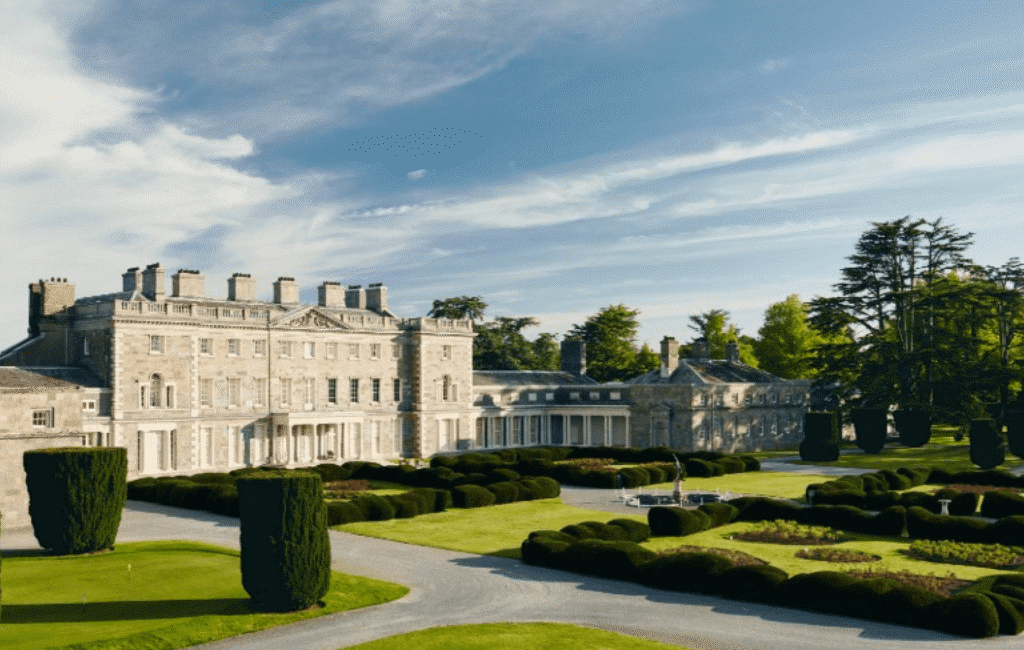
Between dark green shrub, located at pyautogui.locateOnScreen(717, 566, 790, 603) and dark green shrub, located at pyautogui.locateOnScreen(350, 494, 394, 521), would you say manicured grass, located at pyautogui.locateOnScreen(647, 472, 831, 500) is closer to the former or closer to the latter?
dark green shrub, located at pyautogui.locateOnScreen(350, 494, 394, 521)

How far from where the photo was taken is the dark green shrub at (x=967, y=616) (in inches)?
930

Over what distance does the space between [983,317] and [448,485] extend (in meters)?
52.3

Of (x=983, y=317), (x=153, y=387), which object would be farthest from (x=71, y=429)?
(x=983, y=317)

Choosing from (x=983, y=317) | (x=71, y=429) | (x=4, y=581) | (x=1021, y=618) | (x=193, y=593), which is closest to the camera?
(x=1021, y=618)

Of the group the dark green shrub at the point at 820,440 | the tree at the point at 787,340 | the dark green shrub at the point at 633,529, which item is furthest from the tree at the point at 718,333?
the dark green shrub at the point at 633,529

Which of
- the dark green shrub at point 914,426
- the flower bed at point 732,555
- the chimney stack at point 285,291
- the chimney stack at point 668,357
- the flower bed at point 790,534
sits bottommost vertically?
the flower bed at point 790,534

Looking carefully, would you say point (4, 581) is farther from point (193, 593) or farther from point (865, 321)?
point (865, 321)

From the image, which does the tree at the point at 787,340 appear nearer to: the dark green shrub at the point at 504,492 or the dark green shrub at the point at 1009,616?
the dark green shrub at the point at 504,492

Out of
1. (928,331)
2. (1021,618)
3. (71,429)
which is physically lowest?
(1021,618)

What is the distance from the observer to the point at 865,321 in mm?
84938

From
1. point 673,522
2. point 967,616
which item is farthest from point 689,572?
point 673,522

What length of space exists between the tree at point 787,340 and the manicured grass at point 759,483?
47.9 meters

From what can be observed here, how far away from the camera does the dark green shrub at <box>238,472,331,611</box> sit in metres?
26.6

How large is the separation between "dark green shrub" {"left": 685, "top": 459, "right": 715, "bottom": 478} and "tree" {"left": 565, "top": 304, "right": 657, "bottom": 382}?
46510mm
